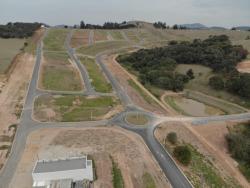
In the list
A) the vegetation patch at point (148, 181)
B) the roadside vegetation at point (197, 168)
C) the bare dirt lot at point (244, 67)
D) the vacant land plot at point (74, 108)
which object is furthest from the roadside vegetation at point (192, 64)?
the vegetation patch at point (148, 181)

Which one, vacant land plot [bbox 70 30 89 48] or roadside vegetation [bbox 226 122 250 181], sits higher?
vacant land plot [bbox 70 30 89 48]

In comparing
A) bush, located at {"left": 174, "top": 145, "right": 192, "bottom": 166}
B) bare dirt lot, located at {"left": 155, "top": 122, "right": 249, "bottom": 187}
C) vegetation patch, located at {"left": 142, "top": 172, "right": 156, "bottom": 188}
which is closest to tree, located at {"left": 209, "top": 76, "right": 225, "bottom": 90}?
bare dirt lot, located at {"left": 155, "top": 122, "right": 249, "bottom": 187}

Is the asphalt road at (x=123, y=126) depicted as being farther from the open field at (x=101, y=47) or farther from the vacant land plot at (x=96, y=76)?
the open field at (x=101, y=47)

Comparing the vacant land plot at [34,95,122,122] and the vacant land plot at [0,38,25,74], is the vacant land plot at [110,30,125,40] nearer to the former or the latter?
the vacant land plot at [0,38,25,74]

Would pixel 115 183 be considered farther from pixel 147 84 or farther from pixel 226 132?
pixel 147 84

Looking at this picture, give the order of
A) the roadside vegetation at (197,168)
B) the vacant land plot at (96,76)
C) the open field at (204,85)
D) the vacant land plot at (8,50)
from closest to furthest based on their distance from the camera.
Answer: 1. the roadside vegetation at (197,168)
2. the open field at (204,85)
3. the vacant land plot at (96,76)
4. the vacant land plot at (8,50)

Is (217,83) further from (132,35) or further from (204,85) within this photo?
(132,35)

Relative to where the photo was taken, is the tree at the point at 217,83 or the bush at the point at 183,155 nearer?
the bush at the point at 183,155

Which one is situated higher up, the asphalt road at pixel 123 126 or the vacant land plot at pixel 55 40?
the vacant land plot at pixel 55 40
